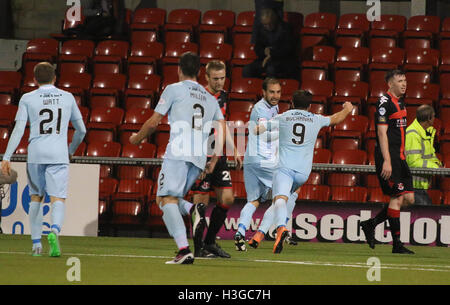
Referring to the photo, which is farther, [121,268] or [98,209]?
[98,209]

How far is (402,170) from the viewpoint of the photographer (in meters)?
Result: 10.9

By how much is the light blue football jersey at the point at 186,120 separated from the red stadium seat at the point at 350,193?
6025 mm

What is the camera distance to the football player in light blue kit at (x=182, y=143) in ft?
26.5

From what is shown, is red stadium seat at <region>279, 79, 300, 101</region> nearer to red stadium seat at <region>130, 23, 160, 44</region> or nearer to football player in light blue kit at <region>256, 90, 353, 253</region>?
red stadium seat at <region>130, 23, 160, 44</region>

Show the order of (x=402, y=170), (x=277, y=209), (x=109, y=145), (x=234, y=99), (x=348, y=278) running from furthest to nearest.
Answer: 1. (x=234, y=99)
2. (x=109, y=145)
3. (x=402, y=170)
4. (x=277, y=209)
5. (x=348, y=278)

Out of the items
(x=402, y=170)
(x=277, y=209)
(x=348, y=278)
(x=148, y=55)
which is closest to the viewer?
(x=348, y=278)

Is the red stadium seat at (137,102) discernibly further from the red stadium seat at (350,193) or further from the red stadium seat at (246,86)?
the red stadium seat at (350,193)

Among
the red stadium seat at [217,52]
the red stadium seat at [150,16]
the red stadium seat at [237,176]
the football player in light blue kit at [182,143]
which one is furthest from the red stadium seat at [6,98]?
the football player in light blue kit at [182,143]

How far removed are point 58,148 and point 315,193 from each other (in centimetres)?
572

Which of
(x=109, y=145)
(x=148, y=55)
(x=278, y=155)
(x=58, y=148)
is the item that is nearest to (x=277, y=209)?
(x=278, y=155)

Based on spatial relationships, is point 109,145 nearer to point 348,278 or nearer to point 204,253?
point 204,253

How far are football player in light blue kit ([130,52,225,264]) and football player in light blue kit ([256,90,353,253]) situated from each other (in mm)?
2023

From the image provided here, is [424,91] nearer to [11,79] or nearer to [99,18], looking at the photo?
[99,18]

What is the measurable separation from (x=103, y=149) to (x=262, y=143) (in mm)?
4185
